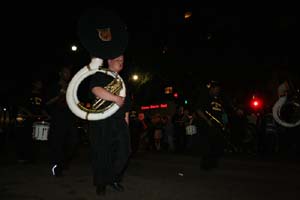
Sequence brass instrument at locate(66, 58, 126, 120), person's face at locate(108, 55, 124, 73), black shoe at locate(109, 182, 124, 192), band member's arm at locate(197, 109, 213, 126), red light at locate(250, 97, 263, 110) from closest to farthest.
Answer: brass instrument at locate(66, 58, 126, 120) → black shoe at locate(109, 182, 124, 192) → person's face at locate(108, 55, 124, 73) → band member's arm at locate(197, 109, 213, 126) → red light at locate(250, 97, 263, 110)

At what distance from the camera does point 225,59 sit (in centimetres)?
2266

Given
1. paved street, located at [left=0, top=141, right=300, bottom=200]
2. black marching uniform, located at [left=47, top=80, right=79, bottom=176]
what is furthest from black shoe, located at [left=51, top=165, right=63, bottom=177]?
paved street, located at [left=0, top=141, right=300, bottom=200]

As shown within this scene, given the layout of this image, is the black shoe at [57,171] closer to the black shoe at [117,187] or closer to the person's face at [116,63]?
the black shoe at [117,187]

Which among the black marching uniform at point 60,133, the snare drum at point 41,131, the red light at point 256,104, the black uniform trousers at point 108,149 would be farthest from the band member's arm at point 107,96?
the red light at point 256,104

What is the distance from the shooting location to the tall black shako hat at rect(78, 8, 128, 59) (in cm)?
565

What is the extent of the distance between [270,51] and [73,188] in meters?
16.8

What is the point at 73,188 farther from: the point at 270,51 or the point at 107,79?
the point at 270,51

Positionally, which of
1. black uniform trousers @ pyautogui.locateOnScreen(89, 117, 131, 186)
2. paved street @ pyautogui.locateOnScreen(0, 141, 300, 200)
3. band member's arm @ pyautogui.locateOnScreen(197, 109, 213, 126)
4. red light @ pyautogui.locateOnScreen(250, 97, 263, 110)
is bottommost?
paved street @ pyautogui.locateOnScreen(0, 141, 300, 200)

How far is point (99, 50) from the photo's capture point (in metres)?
5.64

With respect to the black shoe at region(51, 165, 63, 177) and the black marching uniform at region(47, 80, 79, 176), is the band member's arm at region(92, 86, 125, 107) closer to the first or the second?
the black marching uniform at region(47, 80, 79, 176)

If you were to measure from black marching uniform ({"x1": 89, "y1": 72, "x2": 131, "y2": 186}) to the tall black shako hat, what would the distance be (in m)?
0.42

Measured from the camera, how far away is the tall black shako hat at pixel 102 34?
5.65 metres

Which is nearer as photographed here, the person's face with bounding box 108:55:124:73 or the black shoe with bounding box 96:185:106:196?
the black shoe with bounding box 96:185:106:196

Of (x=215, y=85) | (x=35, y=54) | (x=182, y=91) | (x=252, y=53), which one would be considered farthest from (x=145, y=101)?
(x=215, y=85)
